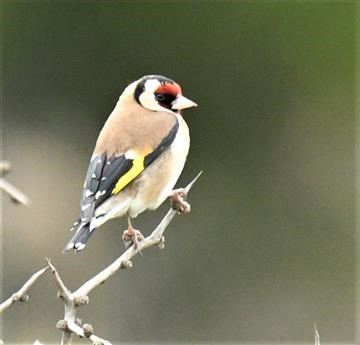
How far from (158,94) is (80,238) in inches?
23.4

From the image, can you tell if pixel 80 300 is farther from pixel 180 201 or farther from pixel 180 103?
pixel 180 103

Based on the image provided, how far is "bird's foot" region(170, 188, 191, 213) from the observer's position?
2.43 m

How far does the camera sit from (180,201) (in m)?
2.52

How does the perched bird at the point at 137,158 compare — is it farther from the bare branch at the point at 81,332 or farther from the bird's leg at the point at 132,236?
the bare branch at the point at 81,332

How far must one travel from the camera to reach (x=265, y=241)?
6035mm

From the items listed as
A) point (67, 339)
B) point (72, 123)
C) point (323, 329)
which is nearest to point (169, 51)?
point (72, 123)

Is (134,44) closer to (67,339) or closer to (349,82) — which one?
(349,82)

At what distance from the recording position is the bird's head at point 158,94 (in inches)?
115

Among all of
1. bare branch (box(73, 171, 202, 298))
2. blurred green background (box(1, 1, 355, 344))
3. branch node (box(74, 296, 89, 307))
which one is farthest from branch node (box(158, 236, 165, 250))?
blurred green background (box(1, 1, 355, 344))

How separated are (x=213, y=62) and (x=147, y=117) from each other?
3133 mm

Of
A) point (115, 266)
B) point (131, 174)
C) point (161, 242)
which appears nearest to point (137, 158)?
point (131, 174)

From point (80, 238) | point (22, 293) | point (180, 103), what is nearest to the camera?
point (22, 293)

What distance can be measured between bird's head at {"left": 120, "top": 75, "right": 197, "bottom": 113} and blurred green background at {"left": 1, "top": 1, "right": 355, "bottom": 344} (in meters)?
2.74

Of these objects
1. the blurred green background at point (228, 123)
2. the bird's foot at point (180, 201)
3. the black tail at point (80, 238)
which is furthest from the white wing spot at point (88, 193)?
the blurred green background at point (228, 123)
